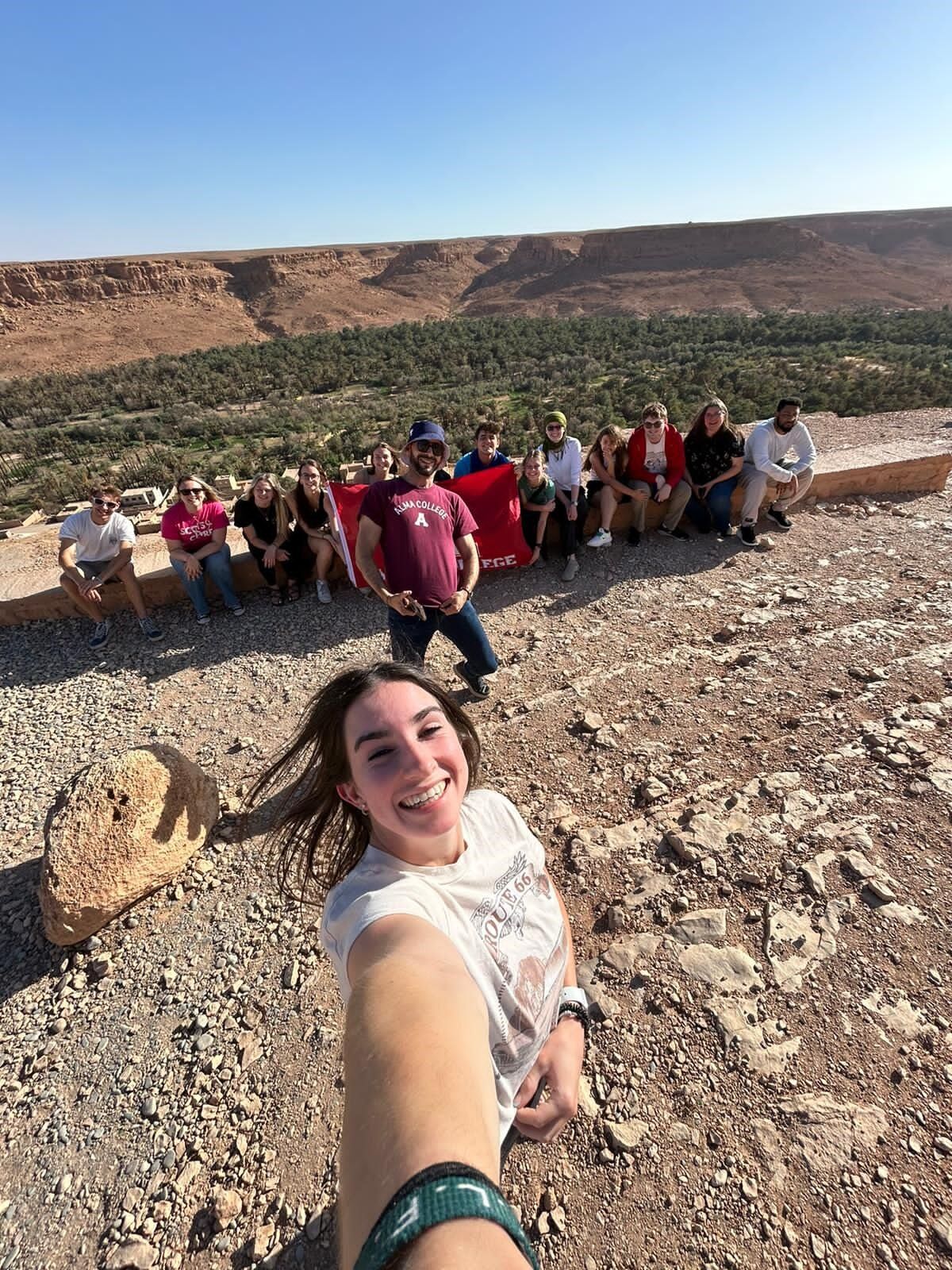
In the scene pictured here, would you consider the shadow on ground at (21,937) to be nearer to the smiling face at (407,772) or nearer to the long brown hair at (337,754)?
the long brown hair at (337,754)

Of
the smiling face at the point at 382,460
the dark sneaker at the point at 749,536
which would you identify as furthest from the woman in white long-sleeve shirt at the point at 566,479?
the dark sneaker at the point at 749,536

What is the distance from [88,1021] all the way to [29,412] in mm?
29807

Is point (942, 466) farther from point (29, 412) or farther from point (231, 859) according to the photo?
point (29, 412)

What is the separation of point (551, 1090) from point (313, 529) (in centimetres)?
492

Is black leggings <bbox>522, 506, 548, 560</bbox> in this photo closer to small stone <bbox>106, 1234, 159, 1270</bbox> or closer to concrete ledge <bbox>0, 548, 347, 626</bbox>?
concrete ledge <bbox>0, 548, 347, 626</bbox>

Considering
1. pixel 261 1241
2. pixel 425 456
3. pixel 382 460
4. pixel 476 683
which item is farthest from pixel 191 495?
pixel 261 1241

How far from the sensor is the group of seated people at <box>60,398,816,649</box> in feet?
16.9

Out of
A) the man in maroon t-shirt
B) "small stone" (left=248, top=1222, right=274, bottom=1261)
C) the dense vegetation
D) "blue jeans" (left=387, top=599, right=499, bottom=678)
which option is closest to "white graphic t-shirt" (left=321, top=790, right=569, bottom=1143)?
"small stone" (left=248, top=1222, right=274, bottom=1261)

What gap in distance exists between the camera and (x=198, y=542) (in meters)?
5.31

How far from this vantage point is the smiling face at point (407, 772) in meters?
1.40

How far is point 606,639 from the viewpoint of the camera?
4809mm

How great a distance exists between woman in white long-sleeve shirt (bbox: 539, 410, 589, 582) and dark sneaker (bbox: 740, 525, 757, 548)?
181 cm

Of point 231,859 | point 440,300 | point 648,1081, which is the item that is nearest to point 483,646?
point 231,859

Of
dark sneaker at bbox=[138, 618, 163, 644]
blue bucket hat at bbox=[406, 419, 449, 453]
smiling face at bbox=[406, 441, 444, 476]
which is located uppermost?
blue bucket hat at bbox=[406, 419, 449, 453]
